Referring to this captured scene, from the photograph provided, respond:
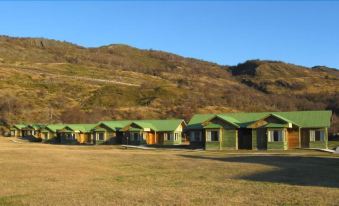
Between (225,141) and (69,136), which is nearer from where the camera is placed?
(225,141)

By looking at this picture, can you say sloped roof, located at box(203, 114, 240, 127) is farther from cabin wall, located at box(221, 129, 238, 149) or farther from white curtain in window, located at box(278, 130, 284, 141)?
Result: white curtain in window, located at box(278, 130, 284, 141)

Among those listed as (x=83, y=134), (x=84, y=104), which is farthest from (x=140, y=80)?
(x=83, y=134)

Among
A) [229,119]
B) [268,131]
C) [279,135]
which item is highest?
[229,119]

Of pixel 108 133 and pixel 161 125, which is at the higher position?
pixel 161 125

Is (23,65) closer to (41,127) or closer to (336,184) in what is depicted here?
(41,127)

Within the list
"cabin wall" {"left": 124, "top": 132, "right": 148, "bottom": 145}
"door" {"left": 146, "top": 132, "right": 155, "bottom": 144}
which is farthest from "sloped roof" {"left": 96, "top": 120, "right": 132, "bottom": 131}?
"door" {"left": 146, "top": 132, "right": 155, "bottom": 144}

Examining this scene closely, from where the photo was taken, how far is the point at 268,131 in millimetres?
53000

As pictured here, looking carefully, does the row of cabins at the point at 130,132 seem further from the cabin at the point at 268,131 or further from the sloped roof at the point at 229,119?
the sloped roof at the point at 229,119

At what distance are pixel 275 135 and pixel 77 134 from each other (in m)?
35.9

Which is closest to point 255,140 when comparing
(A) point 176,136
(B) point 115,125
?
(A) point 176,136

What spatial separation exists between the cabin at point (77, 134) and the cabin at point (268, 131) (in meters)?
25.5

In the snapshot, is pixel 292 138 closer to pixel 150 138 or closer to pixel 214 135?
pixel 214 135

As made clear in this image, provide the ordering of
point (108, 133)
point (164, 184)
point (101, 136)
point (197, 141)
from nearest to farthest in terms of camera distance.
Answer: point (164, 184) < point (197, 141) < point (108, 133) < point (101, 136)

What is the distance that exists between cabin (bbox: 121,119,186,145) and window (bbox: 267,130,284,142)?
56.9 feet
